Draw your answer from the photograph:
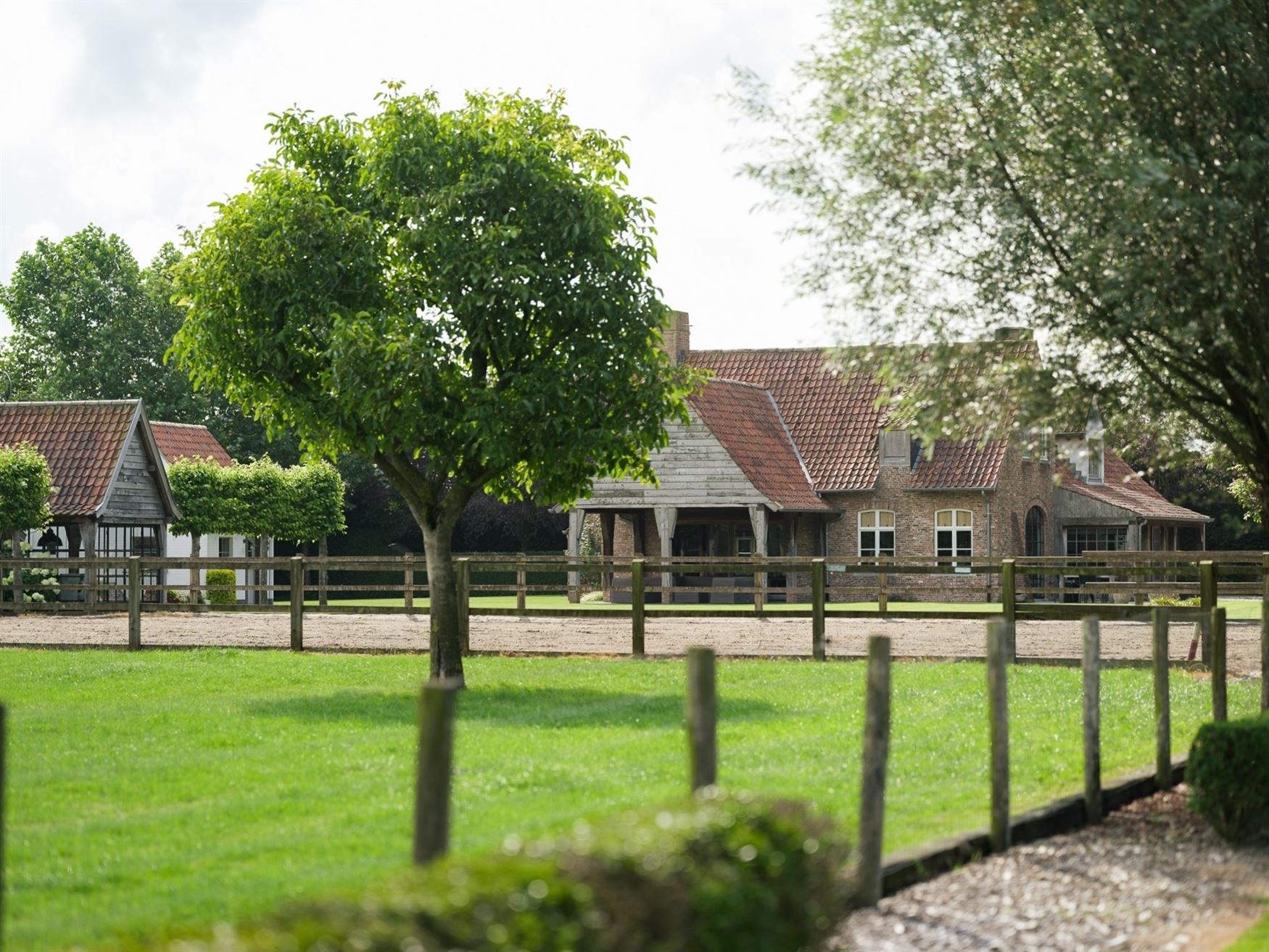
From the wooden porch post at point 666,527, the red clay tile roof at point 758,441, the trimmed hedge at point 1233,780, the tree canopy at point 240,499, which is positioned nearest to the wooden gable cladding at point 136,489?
the tree canopy at point 240,499

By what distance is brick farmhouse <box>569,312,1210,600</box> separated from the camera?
42.9 m

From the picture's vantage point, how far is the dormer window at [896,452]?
44969 mm

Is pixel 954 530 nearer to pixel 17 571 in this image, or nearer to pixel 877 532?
pixel 877 532

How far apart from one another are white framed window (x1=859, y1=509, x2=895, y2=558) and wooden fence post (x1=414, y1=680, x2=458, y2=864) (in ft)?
135

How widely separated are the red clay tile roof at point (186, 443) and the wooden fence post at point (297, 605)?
26.6 m

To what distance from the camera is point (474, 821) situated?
8828 millimetres

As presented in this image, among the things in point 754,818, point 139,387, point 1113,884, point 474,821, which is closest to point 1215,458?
point 1113,884

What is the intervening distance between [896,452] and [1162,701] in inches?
1369

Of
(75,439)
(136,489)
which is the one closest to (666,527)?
(136,489)

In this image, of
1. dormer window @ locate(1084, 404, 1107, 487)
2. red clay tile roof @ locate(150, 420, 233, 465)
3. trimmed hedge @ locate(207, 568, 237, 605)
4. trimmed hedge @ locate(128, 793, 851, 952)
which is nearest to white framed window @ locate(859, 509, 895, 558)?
trimmed hedge @ locate(207, 568, 237, 605)

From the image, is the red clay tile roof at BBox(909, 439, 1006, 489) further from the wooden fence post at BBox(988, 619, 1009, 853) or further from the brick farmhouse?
the wooden fence post at BBox(988, 619, 1009, 853)

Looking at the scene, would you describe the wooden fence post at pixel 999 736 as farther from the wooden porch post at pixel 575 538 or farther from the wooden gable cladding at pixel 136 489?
the wooden gable cladding at pixel 136 489

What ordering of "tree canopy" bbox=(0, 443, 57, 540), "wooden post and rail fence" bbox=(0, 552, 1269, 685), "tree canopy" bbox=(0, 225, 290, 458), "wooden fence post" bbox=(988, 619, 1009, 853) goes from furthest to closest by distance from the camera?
"tree canopy" bbox=(0, 225, 290, 458)
"tree canopy" bbox=(0, 443, 57, 540)
"wooden post and rail fence" bbox=(0, 552, 1269, 685)
"wooden fence post" bbox=(988, 619, 1009, 853)

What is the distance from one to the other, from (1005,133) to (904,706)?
19.7ft
